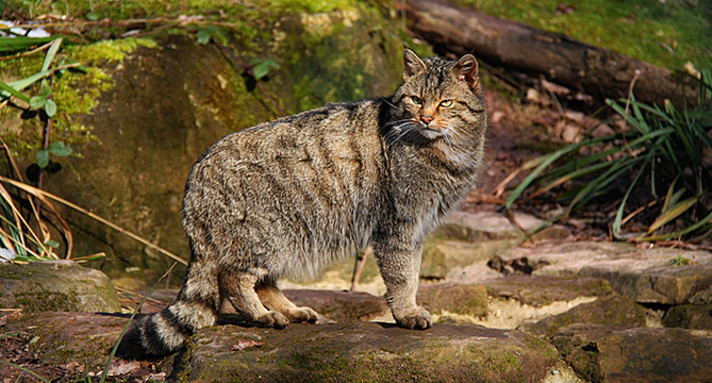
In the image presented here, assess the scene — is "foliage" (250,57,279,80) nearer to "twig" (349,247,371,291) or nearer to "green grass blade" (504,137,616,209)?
"twig" (349,247,371,291)

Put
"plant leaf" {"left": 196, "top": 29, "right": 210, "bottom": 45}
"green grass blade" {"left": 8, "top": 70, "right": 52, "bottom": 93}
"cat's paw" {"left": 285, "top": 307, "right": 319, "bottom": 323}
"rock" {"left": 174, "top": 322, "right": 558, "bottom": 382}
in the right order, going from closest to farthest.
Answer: "rock" {"left": 174, "top": 322, "right": 558, "bottom": 382}
"cat's paw" {"left": 285, "top": 307, "right": 319, "bottom": 323}
"green grass blade" {"left": 8, "top": 70, "right": 52, "bottom": 93}
"plant leaf" {"left": 196, "top": 29, "right": 210, "bottom": 45}

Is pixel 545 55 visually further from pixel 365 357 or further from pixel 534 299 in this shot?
pixel 365 357

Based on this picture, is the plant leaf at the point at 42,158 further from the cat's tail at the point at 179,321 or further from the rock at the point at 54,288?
the cat's tail at the point at 179,321

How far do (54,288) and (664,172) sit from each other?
5.08 metres

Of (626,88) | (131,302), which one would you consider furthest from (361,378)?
(626,88)

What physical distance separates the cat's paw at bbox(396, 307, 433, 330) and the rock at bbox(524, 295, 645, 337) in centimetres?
107

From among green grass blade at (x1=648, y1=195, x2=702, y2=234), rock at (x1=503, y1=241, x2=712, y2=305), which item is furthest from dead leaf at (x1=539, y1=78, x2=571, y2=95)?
rock at (x1=503, y1=241, x2=712, y2=305)

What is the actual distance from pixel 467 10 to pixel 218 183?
18.5 ft

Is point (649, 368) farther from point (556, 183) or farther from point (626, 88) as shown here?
point (626, 88)

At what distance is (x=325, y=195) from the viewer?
3223 millimetres

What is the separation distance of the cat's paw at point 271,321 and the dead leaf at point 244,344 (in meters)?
0.28

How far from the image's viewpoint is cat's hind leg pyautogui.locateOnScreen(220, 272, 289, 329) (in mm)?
3068

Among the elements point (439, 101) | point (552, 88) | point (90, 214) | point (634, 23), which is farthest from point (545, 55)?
point (90, 214)

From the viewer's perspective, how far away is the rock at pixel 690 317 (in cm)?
363
